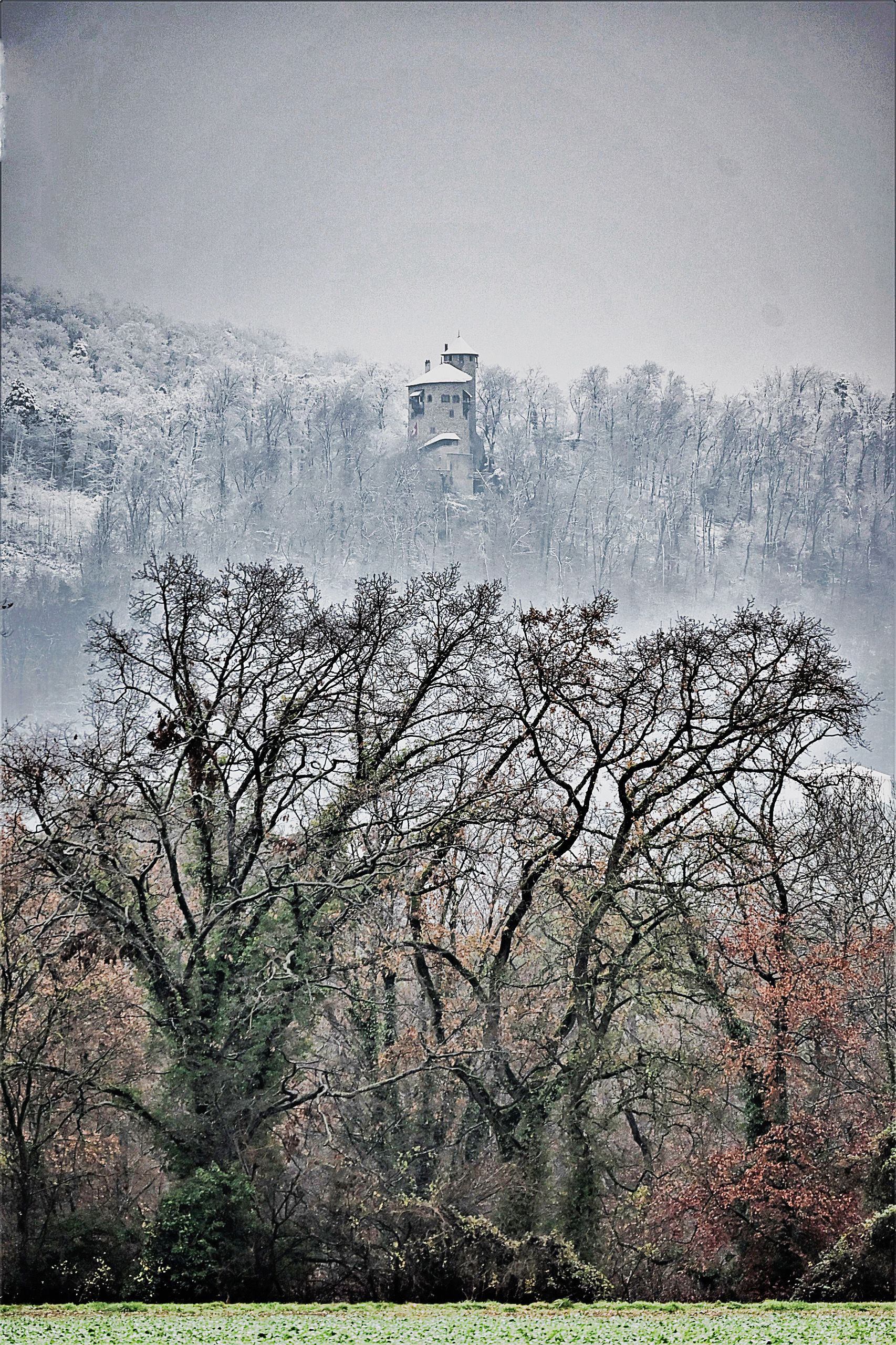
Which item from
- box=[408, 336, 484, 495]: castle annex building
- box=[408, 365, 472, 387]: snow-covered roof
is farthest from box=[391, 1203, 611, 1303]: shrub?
box=[408, 365, 472, 387]: snow-covered roof

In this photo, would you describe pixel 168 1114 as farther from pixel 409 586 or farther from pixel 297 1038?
pixel 409 586

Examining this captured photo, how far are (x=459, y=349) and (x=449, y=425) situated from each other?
6722 mm

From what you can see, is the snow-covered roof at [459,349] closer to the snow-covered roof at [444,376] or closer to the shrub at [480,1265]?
the snow-covered roof at [444,376]

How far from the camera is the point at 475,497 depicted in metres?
28.0

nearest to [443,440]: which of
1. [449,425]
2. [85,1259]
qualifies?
[449,425]

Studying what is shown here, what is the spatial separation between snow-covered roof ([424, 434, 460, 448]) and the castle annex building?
1cm

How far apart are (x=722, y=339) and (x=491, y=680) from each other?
1431 cm

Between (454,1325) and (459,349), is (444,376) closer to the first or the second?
(459,349)

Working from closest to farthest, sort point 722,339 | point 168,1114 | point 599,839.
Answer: point 168,1114 → point 599,839 → point 722,339

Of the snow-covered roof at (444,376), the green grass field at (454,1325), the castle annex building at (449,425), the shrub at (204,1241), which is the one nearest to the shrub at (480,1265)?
the green grass field at (454,1325)

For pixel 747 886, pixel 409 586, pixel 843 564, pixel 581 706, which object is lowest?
pixel 747 886

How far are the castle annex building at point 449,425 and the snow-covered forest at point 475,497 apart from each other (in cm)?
40

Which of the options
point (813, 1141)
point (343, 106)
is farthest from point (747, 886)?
point (343, 106)

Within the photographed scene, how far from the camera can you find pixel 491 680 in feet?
40.9
